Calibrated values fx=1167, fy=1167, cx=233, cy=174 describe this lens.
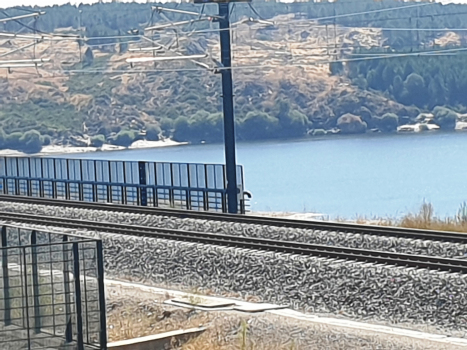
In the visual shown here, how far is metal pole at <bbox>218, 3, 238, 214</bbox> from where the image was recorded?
105ft

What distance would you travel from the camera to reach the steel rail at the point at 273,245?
1886 cm

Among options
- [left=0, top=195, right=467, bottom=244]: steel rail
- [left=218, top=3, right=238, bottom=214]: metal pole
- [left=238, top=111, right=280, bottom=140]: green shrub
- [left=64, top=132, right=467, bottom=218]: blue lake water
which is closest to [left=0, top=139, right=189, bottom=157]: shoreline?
[left=64, top=132, right=467, bottom=218]: blue lake water

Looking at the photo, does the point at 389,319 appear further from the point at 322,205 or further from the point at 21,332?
the point at 322,205

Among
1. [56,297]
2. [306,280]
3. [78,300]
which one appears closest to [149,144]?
[306,280]

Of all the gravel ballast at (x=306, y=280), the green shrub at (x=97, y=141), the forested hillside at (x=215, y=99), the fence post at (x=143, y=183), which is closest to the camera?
the gravel ballast at (x=306, y=280)

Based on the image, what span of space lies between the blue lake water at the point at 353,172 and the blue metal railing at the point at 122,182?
31.6 ft

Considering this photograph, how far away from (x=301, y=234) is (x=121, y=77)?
120976 mm

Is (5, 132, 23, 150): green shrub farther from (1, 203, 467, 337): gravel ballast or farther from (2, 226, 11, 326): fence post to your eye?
(2, 226, 11, 326): fence post

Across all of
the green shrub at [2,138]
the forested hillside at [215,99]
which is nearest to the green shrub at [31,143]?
the forested hillside at [215,99]

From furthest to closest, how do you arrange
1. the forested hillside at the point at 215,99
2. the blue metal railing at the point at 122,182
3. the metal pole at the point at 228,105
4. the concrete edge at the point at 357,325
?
the forested hillside at the point at 215,99 → the blue metal railing at the point at 122,182 → the metal pole at the point at 228,105 → the concrete edge at the point at 357,325

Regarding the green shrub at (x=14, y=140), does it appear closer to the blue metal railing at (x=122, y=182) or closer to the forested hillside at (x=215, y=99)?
the forested hillside at (x=215, y=99)

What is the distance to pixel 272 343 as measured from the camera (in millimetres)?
14609

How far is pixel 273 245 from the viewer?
72.5ft

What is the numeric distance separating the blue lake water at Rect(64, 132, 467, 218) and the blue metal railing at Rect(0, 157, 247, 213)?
31.6 feet
